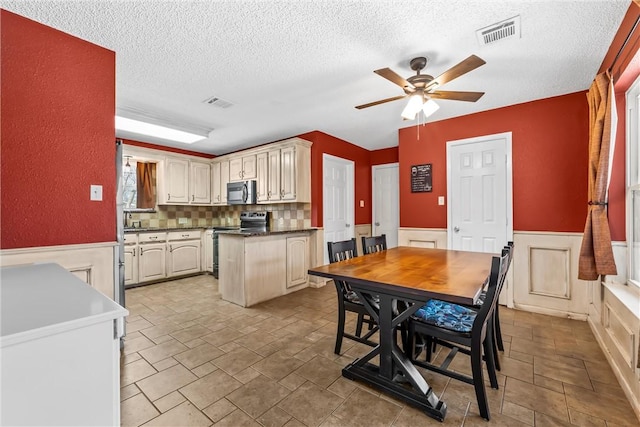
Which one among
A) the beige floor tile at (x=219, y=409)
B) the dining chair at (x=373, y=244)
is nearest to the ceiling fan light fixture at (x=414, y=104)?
the dining chair at (x=373, y=244)

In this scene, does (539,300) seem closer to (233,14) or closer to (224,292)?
(224,292)

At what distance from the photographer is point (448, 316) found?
1831mm

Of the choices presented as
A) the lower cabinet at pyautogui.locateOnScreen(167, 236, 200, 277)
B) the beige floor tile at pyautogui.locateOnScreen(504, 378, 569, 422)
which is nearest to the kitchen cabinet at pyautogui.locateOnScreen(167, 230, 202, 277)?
the lower cabinet at pyautogui.locateOnScreen(167, 236, 200, 277)

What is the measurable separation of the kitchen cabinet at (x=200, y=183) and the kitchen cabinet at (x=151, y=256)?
39.9 inches

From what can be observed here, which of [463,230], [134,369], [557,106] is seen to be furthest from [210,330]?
[557,106]

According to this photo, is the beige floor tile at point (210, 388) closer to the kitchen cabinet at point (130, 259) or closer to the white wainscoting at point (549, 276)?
the kitchen cabinet at point (130, 259)

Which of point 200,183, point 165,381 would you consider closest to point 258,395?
point 165,381

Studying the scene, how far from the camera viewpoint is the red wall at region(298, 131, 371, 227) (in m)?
4.39

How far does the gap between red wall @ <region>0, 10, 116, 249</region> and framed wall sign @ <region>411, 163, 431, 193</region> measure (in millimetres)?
3592

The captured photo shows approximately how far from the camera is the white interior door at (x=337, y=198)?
15.0ft

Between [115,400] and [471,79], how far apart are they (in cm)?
337

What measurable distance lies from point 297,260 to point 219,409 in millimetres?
2582

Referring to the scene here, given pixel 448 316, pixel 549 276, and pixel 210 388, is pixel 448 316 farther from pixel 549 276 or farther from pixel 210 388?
pixel 549 276

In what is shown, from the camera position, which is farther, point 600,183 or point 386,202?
point 386,202
